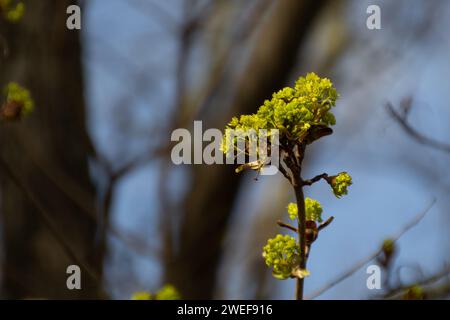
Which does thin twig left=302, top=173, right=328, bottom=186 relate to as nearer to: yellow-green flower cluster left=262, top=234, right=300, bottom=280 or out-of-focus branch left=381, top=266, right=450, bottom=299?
yellow-green flower cluster left=262, top=234, right=300, bottom=280

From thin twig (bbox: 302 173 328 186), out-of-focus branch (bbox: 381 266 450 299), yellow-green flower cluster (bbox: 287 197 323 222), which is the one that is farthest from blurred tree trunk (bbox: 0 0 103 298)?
thin twig (bbox: 302 173 328 186)

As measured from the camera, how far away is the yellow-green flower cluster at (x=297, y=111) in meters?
1.36

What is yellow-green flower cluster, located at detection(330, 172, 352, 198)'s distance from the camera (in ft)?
4.64

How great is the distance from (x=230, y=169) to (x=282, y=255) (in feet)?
8.88

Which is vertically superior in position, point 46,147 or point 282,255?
point 46,147

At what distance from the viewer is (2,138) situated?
12.7 ft

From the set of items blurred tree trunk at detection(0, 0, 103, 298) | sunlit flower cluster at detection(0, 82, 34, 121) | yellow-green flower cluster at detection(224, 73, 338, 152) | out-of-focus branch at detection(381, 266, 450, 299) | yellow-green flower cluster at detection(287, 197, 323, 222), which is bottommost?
out-of-focus branch at detection(381, 266, 450, 299)

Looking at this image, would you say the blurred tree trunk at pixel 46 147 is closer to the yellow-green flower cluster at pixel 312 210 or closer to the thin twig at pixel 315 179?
the yellow-green flower cluster at pixel 312 210

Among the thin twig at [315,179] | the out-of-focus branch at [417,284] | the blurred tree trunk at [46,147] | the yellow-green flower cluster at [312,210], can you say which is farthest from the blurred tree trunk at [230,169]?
the thin twig at [315,179]

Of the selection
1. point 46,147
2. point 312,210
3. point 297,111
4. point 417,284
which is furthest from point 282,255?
point 46,147

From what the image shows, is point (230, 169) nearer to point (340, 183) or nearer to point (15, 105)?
point (15, 105)

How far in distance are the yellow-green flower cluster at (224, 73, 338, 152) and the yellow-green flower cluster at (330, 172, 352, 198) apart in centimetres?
11

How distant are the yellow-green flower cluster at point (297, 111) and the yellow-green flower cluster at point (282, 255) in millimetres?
210

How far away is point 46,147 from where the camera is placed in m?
4.18
